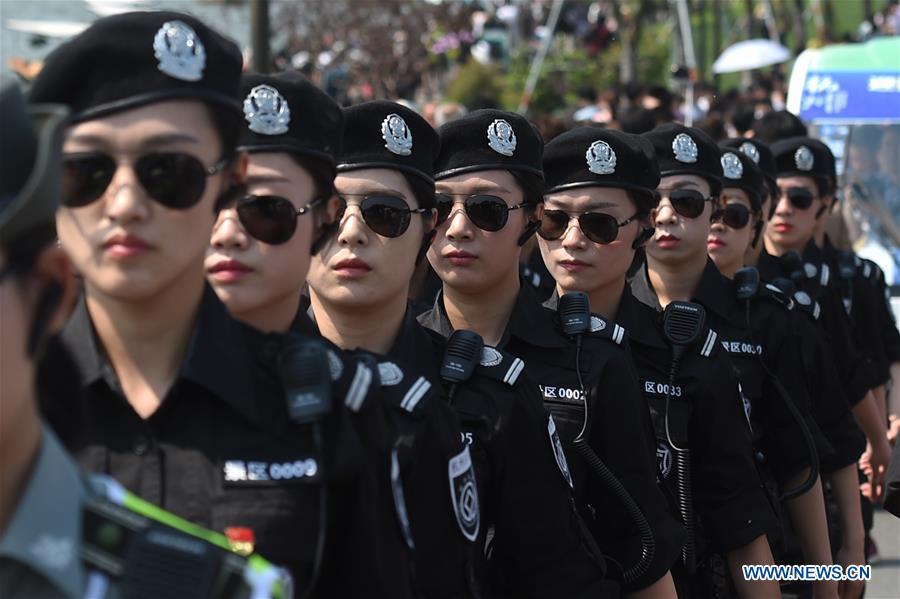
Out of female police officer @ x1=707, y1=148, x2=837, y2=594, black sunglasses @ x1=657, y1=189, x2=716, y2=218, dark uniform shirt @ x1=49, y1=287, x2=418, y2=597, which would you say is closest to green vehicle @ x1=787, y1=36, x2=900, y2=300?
female police officer @ x1=707, y1=148, x2=837, y2=594

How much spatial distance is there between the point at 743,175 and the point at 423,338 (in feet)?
9.81

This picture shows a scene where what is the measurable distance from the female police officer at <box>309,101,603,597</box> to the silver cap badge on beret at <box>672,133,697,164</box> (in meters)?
1.90

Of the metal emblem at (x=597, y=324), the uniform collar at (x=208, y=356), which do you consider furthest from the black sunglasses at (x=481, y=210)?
the uniform collar at (x=208, y=356)

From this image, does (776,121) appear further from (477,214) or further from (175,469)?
(175,469)

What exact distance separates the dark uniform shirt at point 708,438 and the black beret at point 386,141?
122 cm

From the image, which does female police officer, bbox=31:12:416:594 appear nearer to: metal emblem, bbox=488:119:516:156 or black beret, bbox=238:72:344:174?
black beret, bbox=238:72:344:174

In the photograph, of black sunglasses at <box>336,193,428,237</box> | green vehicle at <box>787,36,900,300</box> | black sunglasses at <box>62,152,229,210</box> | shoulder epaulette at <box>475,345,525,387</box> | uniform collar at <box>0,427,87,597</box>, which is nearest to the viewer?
uniform collar at <box>0,427,87,597</box>

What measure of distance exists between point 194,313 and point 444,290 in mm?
1837

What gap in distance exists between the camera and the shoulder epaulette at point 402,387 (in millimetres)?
3172

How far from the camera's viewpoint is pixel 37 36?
61.9ft

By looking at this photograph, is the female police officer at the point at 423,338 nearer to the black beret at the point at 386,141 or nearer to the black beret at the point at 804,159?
the black beret at the point at 386,141

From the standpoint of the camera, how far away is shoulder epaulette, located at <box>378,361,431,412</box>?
3172 millimetres

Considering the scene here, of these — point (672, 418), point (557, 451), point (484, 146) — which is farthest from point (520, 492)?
point (672, 418)

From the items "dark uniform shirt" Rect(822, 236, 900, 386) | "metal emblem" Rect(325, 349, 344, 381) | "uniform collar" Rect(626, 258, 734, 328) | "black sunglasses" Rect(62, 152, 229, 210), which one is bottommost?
"dark uniform shirt" Rect(822, 236, 900, 386)
